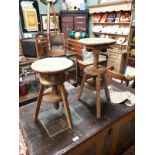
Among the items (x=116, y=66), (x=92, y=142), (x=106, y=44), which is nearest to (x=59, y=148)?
(x=92, y=142)

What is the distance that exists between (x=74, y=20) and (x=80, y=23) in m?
0.17

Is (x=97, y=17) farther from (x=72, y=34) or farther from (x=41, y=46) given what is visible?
(x=41, y=46)

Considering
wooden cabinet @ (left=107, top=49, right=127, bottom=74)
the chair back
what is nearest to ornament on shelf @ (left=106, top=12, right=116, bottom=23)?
wooden cabinet @ (left=107, top=49, right=127, bottom=74)

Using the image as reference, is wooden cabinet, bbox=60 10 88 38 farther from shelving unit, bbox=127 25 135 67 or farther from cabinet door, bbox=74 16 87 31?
shelving unit, bbox=127 25 135 67

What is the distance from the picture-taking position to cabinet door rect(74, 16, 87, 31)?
3.70 m

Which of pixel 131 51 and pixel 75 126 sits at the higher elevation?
pixel 131 51

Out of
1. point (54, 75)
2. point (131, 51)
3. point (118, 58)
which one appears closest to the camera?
point (54, 75)

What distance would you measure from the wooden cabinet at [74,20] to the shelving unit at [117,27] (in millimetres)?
240

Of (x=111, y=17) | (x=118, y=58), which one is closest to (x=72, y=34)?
(x=111, y=17)

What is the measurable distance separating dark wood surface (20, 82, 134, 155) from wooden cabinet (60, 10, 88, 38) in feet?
8.81

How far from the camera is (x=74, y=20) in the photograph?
370 centimetres

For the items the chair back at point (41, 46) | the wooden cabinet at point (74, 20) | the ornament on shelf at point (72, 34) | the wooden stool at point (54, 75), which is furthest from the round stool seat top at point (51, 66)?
the wooden cabinet at point (74, 20)
